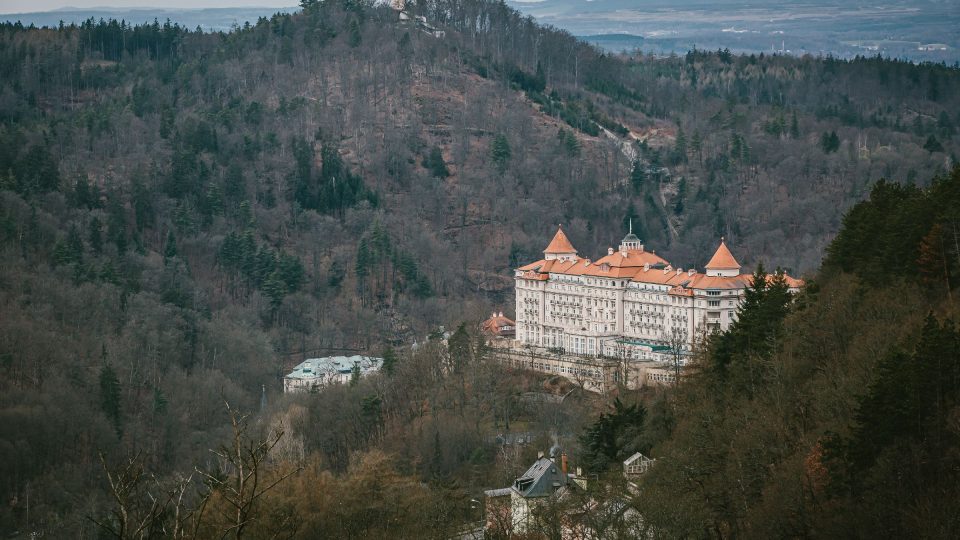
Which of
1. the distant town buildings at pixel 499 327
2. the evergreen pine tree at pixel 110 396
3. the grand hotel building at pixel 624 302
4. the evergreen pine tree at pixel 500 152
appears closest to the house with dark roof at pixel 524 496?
the grand hotel building at pixel 624 302

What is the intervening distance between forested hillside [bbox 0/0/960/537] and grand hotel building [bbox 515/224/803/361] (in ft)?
17.1

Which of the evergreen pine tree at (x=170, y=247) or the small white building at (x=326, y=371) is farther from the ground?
the evergreen pine tree at (x=170, y=247)

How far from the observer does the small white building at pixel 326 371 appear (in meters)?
80.6

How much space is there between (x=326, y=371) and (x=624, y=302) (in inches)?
605

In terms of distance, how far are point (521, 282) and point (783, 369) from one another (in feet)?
120

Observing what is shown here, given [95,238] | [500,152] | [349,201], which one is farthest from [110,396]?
[500,152]

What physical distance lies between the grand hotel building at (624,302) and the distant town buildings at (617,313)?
0.14 feet

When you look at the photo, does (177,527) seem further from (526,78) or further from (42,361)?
(526,78)

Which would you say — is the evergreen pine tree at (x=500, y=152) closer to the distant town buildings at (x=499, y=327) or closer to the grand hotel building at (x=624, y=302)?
the distant town buildings at (x=499, y=327)

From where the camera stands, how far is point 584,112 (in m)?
134

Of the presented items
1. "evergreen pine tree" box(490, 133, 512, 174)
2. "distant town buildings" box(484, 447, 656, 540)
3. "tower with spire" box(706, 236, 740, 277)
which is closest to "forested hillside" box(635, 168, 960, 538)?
"distant town buildings" box(484, 447, 656, 540)

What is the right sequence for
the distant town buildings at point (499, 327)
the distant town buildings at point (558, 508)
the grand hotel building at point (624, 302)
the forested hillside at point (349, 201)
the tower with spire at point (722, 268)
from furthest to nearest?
the distant town buildings at point (499, 327) < the tower with spire at point (722, 268) < the grand hotel building at point (624, 302) < the forested hillside at point (349, 201) < the distant town buildings at point (558, 508)

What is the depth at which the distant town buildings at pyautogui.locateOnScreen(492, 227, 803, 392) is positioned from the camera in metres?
72.3

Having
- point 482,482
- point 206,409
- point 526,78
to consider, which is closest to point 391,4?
point 526,78
